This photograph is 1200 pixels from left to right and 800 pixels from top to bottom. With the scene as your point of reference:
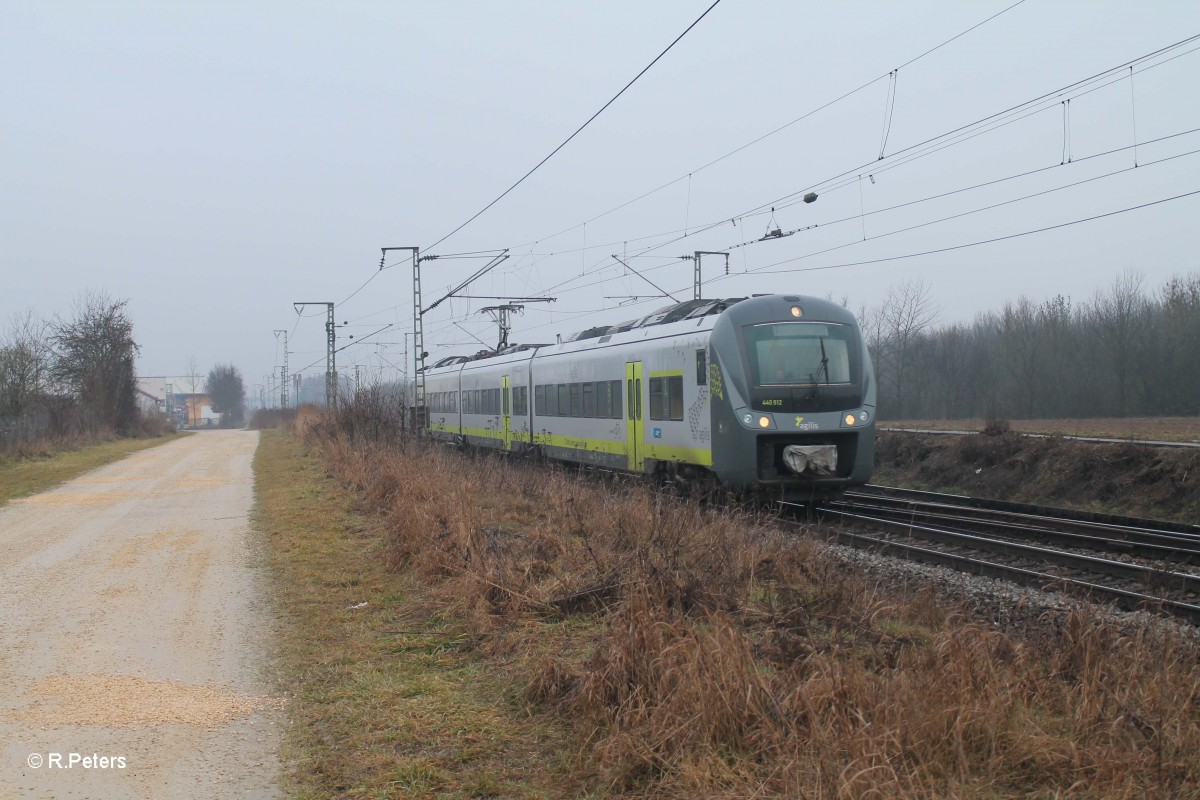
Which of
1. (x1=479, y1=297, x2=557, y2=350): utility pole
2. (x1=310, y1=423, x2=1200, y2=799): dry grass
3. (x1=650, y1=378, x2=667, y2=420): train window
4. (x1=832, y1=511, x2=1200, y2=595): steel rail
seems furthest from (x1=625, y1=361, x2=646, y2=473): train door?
(x1=479, y1=297, x2=557, y2=350): utility pole

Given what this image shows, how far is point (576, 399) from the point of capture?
20.9m

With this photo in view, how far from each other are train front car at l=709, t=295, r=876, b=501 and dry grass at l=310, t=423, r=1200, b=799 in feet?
15.1

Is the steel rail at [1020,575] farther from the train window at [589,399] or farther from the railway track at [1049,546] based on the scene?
the train window at [589,399]

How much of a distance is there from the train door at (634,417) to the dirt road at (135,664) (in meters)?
6.81

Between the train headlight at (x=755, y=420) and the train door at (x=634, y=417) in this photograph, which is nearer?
the train headlight at (x=755, y=420)

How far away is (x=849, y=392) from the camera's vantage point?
13.7 m

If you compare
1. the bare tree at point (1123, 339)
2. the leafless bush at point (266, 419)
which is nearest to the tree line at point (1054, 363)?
the bare tree at point (1123, 339)

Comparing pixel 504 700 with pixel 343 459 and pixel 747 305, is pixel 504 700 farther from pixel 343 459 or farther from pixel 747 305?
pixel 343 459

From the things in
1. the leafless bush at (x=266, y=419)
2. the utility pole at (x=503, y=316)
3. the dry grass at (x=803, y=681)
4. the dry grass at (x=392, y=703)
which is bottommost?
the dry grass at (x=392, y=703)

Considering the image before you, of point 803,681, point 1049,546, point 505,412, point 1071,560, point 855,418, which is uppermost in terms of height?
point 505,412

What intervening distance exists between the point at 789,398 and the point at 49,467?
1007 inches

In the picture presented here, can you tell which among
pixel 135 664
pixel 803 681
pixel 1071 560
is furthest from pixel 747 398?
pixel 135 664

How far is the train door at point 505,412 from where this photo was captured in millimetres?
27016

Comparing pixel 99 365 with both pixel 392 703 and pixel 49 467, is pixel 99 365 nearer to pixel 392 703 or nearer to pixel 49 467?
pixel 49 467
